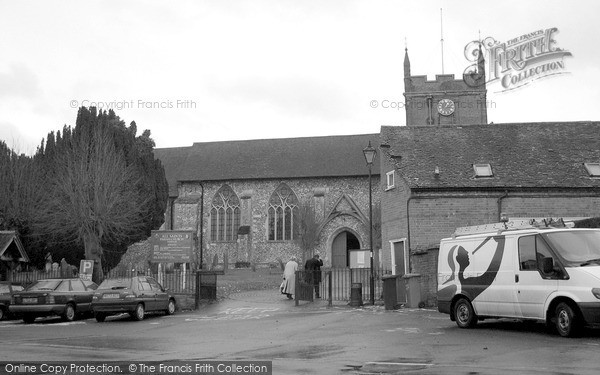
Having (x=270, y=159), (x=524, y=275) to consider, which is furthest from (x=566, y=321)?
(x=270, y=159)

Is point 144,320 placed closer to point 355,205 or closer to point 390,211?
point 390,211

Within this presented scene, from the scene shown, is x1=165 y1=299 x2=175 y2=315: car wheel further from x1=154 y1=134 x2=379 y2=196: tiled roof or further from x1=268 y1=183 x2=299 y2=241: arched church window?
x1=268 y1=183 x2=299 y2=241: arched church window

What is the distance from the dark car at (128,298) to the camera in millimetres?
19703

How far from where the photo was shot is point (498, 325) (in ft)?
48.3

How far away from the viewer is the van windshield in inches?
478

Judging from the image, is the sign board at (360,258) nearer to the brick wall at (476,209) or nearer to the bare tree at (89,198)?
the brick wall at (476,209)

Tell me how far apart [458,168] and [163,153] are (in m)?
36.8

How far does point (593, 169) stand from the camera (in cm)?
2505

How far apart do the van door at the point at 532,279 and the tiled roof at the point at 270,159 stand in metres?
35.1

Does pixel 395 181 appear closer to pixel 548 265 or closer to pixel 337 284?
pixel 337 284

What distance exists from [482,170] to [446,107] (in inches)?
1081

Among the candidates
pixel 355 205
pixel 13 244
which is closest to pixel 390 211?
pixel 13 244

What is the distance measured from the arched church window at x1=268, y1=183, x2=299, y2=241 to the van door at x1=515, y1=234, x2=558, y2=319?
1469 inches

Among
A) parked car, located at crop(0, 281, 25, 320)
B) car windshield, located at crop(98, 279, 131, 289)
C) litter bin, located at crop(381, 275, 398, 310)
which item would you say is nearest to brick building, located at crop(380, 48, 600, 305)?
litter bin, located at crop(381, 275, 398, 310)
